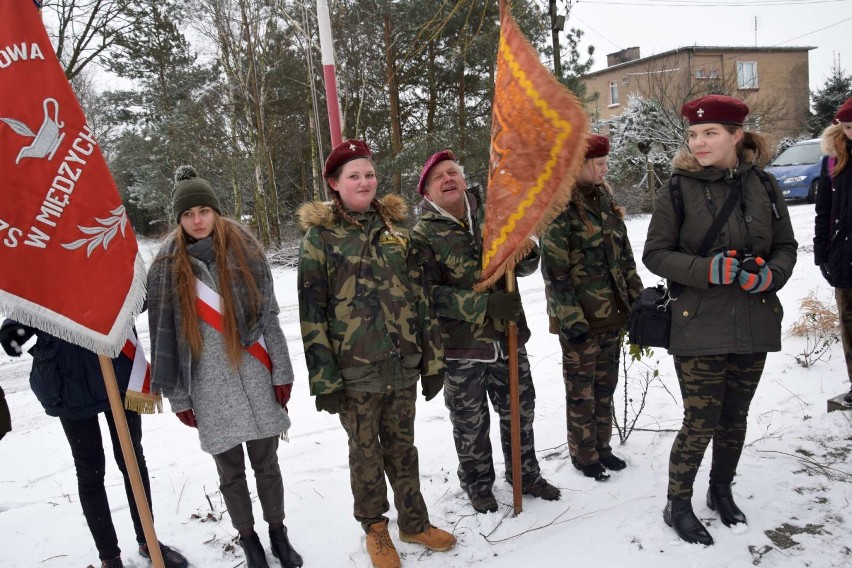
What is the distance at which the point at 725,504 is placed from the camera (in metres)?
2.93

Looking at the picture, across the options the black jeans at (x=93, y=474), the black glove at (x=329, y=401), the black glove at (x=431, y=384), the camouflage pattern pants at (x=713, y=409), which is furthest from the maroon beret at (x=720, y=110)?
the black jeans at (x=93, y=474)

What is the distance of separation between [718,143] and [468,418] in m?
1.99

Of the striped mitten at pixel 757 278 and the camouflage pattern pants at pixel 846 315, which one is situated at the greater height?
the striped mitten at pixel 757 278

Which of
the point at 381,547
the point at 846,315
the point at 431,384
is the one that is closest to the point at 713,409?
the point at 431,384

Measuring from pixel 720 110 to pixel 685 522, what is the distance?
206 cm

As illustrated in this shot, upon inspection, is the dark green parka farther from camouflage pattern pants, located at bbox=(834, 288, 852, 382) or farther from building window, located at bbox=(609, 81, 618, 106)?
building window, located at bbox=(609, 81, 618, 106)

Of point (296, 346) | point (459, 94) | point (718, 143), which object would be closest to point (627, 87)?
point (459, 94)

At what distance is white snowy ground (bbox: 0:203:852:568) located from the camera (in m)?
2.79

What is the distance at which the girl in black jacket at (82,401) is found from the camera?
9.21ft

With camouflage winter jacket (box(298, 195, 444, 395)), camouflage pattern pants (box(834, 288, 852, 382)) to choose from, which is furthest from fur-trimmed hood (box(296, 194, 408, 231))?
camouflage pattern pants (box(834, 288, 852, 382))

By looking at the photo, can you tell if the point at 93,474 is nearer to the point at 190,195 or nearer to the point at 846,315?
the point at 190,195

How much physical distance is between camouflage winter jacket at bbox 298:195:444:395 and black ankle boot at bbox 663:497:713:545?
151 centimetres

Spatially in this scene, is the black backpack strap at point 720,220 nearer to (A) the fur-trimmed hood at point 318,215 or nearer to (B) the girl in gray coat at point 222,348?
(A) the fur-trimmed hood at point 318,215

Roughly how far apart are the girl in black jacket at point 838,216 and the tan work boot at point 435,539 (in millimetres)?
2972
